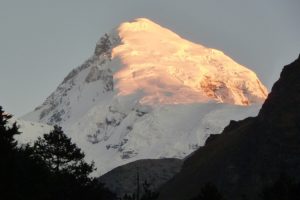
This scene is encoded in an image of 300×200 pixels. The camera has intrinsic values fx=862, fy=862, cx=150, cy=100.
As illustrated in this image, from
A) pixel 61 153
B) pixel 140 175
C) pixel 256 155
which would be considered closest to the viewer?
pixel 61 153

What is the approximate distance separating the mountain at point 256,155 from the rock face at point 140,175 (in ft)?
59.8

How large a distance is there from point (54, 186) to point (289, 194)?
17564mm

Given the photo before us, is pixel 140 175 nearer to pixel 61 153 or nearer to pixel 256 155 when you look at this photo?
pixel 256 155

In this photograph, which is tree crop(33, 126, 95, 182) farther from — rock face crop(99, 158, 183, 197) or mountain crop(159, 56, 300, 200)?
rock face crop(99, 158, 183, 197)

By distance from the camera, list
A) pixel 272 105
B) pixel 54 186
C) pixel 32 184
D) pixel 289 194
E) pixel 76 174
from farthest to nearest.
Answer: pixel 272 105 < pixel 76 174 < pixel 289 194 < pixel 54 186 < pixel 32 184

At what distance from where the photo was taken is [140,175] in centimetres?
18162

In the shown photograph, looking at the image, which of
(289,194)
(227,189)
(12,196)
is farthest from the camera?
(227,189)

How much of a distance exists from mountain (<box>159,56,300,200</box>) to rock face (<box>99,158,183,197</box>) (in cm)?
1821

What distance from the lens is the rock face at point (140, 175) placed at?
17062cm

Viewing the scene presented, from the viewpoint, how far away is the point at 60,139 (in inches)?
2778

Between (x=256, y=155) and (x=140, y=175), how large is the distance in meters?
47.8

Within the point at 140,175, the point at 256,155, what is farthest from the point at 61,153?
the point at 140,175

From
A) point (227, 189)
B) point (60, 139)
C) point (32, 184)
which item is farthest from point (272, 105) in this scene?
point (32, 184)

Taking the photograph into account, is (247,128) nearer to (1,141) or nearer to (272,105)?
(272,105)
